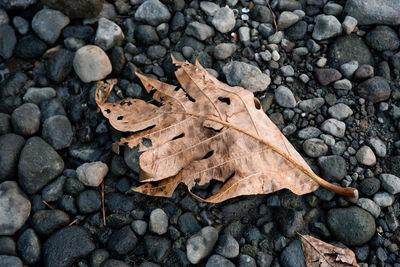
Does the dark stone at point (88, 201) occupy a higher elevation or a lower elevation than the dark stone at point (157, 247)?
higher

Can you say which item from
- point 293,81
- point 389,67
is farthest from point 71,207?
point 389,67

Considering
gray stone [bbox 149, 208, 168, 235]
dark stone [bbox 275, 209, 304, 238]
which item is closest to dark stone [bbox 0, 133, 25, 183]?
gray stone [bbox 149, 208, 168, 235]

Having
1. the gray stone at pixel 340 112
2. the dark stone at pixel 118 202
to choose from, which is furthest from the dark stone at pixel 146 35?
the gray stone at pixel 340 112

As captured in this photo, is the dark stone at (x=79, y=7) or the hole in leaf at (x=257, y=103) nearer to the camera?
the hole in leaf at (x=257, y=103)

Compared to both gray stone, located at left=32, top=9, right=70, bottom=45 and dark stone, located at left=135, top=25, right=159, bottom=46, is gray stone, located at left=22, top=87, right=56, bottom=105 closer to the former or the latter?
gray stone, located at left=32, top=9, right=70, bottom=45

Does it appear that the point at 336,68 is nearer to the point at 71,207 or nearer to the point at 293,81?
the point at 293,81

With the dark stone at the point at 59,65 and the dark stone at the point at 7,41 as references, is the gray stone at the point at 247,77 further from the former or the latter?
the dark stone at the point at 7,41

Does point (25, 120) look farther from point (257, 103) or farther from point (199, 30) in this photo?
point (257, 103)

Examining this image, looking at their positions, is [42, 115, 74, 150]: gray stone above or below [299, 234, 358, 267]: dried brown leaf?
above

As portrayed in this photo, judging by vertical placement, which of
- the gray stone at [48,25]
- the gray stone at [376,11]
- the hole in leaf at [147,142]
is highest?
the gray stone at [376,11]
